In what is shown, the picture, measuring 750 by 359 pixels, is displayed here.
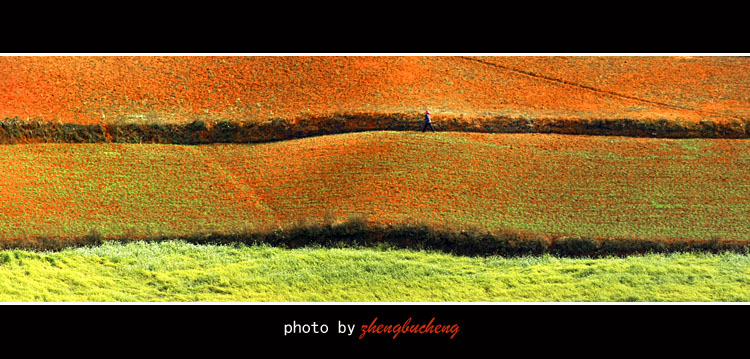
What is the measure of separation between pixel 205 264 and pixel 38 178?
8.30m

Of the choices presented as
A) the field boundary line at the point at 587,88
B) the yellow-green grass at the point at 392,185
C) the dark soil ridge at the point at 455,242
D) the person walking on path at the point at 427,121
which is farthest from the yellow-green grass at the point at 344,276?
the field boundary line at the point at 587,88

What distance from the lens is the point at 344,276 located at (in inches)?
834

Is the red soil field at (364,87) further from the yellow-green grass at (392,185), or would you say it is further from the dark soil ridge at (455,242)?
the dark soil ridge at (455,242)

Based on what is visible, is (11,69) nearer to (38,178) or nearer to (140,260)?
(38,178)

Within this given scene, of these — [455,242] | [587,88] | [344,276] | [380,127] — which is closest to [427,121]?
[380,127]

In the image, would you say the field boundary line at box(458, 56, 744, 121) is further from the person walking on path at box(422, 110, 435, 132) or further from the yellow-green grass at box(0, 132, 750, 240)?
the person walking on path at box(422, 110, 435, 132)

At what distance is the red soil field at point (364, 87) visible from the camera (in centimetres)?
3084

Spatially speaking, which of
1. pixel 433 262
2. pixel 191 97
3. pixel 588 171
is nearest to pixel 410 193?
pixel 433 262

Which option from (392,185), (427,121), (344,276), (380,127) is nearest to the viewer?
(344,276)

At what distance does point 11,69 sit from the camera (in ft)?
107

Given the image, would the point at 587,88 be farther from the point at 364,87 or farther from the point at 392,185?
the point at 392,185

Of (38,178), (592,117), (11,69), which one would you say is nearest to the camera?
(38,178)

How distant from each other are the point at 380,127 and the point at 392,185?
488cm

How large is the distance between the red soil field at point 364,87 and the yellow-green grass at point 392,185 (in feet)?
6.70
